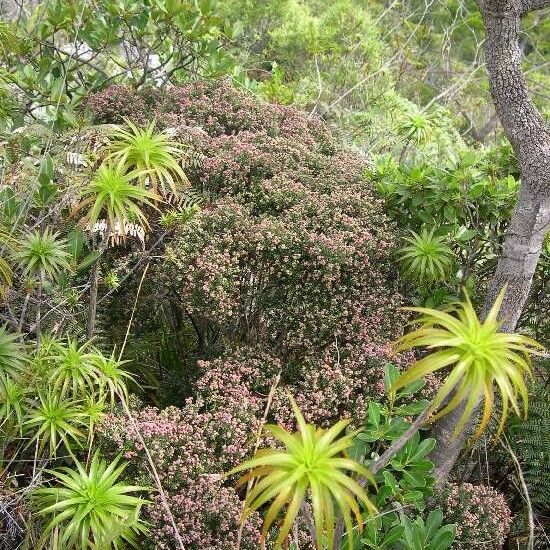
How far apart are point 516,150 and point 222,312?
1.55 meters

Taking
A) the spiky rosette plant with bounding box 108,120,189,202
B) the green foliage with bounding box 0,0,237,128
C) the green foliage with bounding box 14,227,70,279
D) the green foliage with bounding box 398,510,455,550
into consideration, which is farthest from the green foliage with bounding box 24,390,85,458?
the green foliage with bounding box 0,0,237,128

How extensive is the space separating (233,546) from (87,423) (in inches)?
30.7

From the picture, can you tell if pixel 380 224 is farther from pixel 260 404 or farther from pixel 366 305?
pixel 260 404

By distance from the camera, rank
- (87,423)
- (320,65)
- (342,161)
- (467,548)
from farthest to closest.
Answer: (320,65) → (342,161) → (467,548) → (87,423)

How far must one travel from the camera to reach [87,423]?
264 cm

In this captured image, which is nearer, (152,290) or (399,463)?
(399,463)

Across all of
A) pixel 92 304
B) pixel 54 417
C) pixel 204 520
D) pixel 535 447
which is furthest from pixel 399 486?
pixel 92 304

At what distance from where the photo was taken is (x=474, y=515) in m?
2.87

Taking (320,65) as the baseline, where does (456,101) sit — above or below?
above

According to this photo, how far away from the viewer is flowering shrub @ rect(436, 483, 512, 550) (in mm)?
2836

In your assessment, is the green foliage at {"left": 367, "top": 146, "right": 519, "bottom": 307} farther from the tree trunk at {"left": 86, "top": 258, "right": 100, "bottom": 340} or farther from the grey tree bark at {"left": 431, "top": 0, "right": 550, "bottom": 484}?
the tree trunk at {"left": 86, "top": 258, "right": 100, "bottom": 340}

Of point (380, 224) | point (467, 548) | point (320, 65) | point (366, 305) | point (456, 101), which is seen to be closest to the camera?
point (467, 548)

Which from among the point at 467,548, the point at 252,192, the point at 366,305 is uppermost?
the point at 252,192

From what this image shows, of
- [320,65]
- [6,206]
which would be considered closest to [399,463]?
[6,206]
